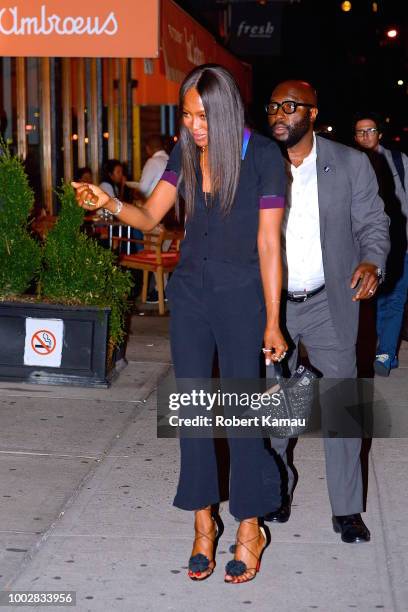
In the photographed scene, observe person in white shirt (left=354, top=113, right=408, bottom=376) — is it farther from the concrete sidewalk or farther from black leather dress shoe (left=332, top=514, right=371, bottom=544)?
black leather dress shoe (left=332, top=514, right=371, bottom=544)

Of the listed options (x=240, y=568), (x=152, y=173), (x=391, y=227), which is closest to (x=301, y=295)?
(x=240, y=568)

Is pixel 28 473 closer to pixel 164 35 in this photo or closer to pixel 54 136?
pixel 164 35

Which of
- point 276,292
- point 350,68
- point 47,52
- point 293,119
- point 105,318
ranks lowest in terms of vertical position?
point 105,318

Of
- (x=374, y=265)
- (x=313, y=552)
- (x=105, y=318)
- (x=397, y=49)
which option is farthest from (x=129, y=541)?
(x=397, y=49)

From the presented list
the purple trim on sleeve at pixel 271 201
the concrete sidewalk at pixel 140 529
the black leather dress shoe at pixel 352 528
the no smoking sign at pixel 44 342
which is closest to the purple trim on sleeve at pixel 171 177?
the purple trim on sleeve at pixel 271 201

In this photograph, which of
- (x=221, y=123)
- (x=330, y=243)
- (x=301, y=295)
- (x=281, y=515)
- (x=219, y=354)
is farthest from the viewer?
(x=281, y=515)

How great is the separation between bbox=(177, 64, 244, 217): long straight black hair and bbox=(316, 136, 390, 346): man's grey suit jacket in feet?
2.24

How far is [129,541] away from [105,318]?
282 centimetres

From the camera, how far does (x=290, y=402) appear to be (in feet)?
14.0

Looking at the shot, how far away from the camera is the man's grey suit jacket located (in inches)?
167

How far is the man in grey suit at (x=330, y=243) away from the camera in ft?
14.0

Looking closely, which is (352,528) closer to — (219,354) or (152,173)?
(219,354)

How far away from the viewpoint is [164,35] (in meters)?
8.35

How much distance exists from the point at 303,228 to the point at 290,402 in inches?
29.8
